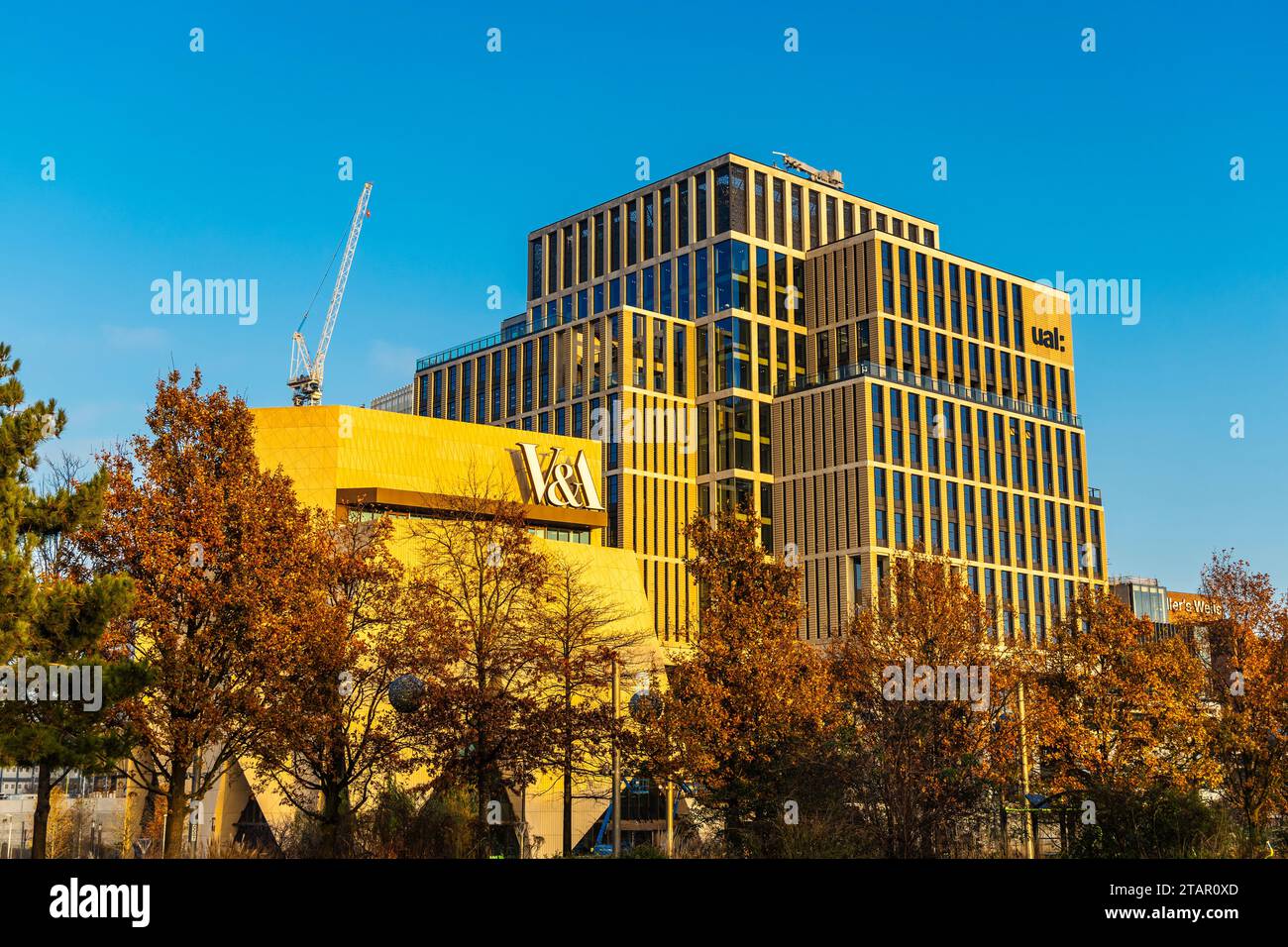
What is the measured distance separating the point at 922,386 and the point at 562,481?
55.8 metres

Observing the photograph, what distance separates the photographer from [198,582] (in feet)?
96.7

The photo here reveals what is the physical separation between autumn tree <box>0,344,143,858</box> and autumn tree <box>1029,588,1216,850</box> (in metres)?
30.4

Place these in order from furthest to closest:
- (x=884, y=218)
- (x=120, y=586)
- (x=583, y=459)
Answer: (x=884, y=218)
(x=583, y=459)
(x=120, y=586)

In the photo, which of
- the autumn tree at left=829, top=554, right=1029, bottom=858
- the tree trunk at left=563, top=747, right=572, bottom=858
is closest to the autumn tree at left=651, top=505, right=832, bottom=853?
the autumn tree at left=829, top=554, right=1029, bottom=858

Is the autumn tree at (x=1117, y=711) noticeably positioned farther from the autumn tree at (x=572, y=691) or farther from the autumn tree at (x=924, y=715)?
the autumn tree at (x=572, y=691)

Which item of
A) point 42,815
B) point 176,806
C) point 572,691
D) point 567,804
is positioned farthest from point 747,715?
point 42,815

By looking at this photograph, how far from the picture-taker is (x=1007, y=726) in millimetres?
40531

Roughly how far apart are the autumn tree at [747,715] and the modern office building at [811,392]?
6312cm

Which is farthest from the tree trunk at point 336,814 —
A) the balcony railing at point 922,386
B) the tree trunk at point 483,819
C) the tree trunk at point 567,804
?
the balcony railing at point 922,386

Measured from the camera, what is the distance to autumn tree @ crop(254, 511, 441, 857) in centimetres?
3170

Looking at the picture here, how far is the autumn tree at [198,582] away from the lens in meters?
29.5

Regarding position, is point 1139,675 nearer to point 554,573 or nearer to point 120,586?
point 554,573
